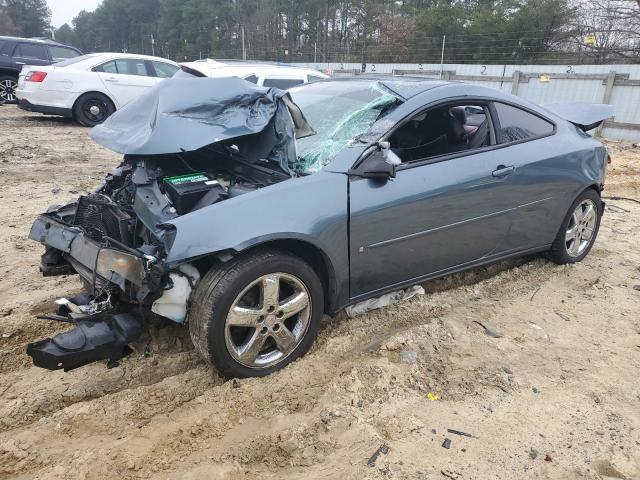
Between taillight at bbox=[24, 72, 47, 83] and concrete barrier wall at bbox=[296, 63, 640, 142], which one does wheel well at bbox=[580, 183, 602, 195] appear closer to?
concrete barrier wall at bbox=[296, 63, 640, 142]

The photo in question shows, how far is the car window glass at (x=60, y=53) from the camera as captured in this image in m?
13.8

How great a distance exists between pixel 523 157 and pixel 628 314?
4.57ft

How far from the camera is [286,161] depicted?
3.29 metres

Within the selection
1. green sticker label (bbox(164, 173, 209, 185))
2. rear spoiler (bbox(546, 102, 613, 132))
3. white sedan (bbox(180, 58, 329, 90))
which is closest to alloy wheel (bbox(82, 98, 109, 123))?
white sedan (bbox(180, 58, 329, 90))

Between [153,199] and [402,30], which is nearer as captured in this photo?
[153,199]

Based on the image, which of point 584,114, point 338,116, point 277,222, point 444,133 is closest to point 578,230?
point 584,114

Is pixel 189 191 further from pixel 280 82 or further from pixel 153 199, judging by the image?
pixel 280 82

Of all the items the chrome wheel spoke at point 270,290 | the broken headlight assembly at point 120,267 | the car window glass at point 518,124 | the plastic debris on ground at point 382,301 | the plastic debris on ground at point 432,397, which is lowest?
the plastic debris on ground at point 432,397

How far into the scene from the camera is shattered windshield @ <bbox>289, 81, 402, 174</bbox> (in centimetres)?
326

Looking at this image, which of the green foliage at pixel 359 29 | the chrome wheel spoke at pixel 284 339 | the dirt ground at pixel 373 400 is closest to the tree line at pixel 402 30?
the green foliage at pixel 359 29

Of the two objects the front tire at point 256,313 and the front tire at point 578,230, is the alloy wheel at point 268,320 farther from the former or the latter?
the front tire at point 578,230

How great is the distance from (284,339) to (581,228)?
3.09 m

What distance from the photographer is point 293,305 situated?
2.88 meters

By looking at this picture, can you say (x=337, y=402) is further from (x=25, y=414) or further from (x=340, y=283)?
(x=25, y=414)
